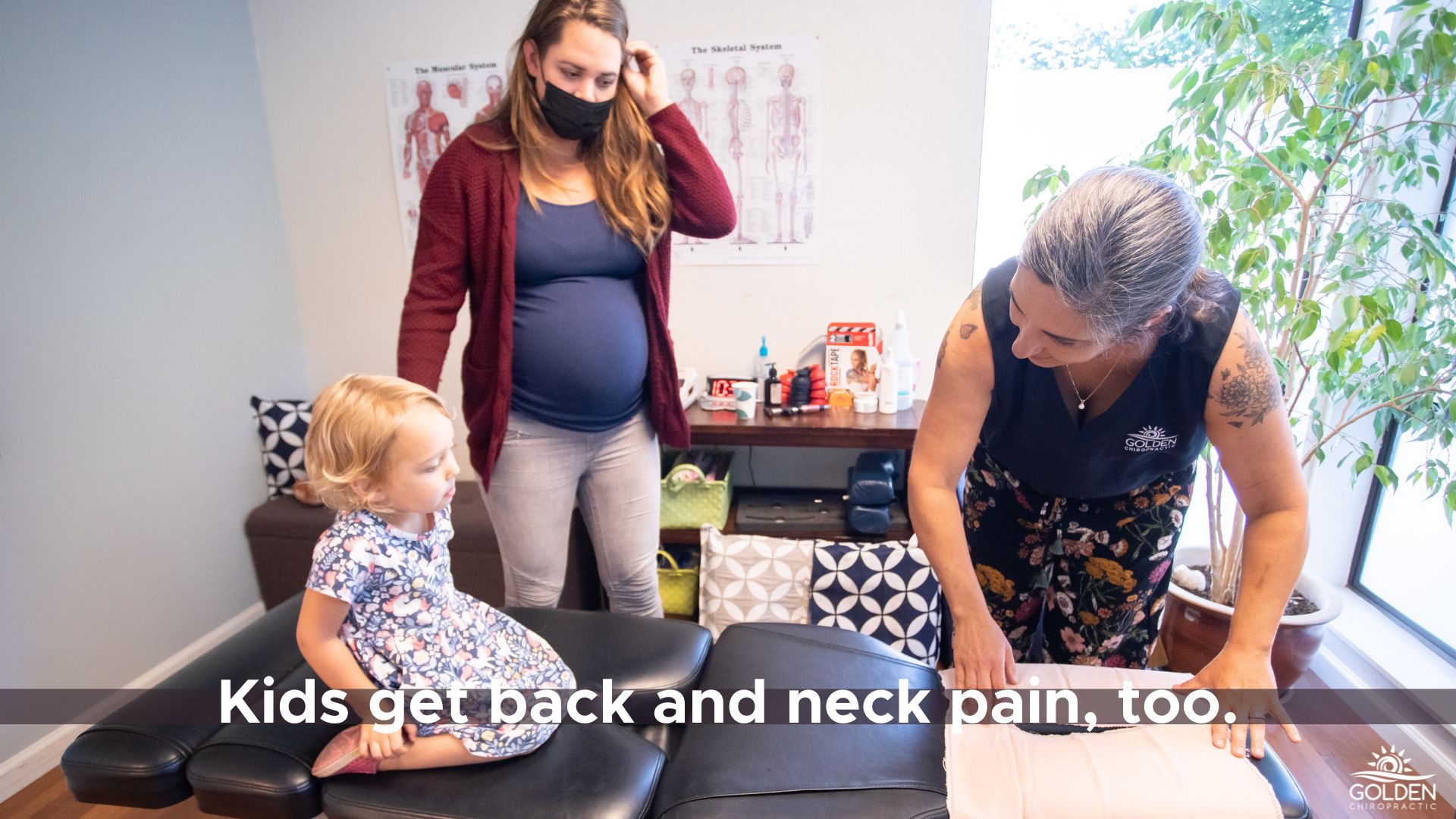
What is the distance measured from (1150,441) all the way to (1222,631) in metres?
1.01

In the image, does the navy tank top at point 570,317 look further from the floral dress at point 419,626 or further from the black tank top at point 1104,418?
the black tank top at point 1104,418

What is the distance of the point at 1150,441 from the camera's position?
1.04m

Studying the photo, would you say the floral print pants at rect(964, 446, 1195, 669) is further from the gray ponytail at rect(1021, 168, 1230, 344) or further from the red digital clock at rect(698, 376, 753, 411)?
the red digital clock at rect(698, 376, 753, 411)

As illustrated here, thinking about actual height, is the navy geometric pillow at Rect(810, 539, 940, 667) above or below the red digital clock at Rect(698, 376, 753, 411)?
below

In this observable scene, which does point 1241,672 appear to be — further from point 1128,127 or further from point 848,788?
point 1128,127

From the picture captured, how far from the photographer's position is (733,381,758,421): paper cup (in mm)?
2098

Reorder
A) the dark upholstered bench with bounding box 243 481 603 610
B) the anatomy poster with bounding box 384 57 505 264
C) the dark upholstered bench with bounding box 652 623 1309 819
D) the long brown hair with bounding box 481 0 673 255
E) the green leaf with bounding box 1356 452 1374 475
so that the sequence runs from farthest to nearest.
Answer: the anatomy poster with bounding box 384 57 505 264 → the dark upholstered bench with bounding box 243 481 603 610 → the green leaf with bounding box 1356 452 1374 475 → the long brown hair with bounding box 481 0 673 255 → the dark upholstered bench with bounding box 652 623 1309 819

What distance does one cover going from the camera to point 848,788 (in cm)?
93

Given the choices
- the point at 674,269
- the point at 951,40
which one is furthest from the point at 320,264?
the point at 951,40

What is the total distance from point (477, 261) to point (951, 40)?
162cm

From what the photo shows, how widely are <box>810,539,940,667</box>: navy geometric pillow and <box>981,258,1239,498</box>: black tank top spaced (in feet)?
2.56

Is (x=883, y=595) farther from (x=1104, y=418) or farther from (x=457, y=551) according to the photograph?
(x=457, y=551)

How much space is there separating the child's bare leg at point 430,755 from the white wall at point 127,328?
1329 millimetres

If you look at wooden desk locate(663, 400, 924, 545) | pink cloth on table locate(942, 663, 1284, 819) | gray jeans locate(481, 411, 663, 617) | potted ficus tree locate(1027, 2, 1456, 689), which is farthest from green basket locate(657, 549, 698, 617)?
potted ficus tree locate(1027, 2, 1456, 689)
